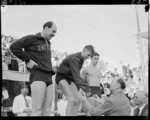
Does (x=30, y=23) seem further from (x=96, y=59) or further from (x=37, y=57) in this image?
(x=96, y=59)

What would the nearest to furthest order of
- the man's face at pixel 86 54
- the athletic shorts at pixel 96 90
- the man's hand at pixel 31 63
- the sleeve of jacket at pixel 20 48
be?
the sleeve of jacket at pixel 20 48, the man's hand at pixel 31 63, the man's face at pixel 86 54, the athletic shorts at pixel 96 90

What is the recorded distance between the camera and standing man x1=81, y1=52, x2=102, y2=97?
431 cm

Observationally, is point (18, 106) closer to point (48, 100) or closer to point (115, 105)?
point (48, 100)

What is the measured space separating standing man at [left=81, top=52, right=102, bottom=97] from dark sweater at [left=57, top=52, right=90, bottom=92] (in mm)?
143

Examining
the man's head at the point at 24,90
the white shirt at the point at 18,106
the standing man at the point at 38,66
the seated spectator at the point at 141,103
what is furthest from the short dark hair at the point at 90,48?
the white shirt at the point at 18,106

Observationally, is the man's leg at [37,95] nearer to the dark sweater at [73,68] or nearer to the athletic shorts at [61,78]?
the athletic shorts at [61,78]

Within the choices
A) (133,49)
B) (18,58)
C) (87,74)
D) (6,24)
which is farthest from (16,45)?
(133,49)

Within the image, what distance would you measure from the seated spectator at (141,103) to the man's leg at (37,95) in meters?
1.34

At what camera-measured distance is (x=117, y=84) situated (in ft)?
13.7

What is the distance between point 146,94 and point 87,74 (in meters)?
0.88

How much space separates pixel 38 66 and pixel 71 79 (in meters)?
0.52

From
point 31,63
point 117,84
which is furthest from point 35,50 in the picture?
point 117,84

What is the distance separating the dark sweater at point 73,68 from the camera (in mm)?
4156

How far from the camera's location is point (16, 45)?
3.81 meters
